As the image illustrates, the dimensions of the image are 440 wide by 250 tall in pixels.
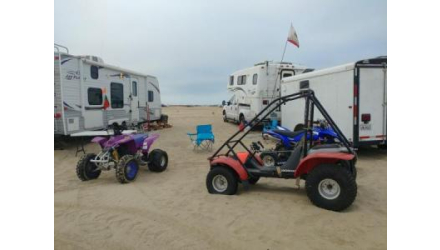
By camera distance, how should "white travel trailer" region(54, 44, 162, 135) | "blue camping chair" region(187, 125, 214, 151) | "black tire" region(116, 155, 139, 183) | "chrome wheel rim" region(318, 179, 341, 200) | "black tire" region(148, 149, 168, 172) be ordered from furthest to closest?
1. "blue camping chair" region(187, 125, 214, 151)
2. "white travel trailer" region(54, 44, 162, 135)
3. "black tire" region(148, 149, 168, 172)
4. "black tire" region(116, 155, 139, 183)
5. "chrome wheel rim" region(318, 179, 341, 200)

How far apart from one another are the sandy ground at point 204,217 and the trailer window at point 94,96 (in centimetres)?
463

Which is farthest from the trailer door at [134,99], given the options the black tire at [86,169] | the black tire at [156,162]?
the black tire at [86,169]

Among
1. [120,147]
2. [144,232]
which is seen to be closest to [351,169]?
[144,232]

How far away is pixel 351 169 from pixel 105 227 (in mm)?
3628

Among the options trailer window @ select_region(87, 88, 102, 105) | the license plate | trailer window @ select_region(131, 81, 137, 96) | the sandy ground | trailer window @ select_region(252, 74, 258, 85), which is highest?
trailer window @ select_region(252, 74, 258, 85)

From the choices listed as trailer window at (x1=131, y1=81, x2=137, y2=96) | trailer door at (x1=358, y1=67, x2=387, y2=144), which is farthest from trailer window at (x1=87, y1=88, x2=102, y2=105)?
trailer door at (x1=358, y1=67, x2=387, y2=144)

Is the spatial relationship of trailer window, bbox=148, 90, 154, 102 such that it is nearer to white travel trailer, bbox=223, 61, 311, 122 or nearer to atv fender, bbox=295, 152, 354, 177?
white travel trailer, bbox=223, 61, 311, 122

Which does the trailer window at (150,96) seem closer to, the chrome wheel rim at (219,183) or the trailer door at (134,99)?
the trailer door at (134,99)

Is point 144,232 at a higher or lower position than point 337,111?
lower

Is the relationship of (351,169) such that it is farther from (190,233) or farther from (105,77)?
(105,77)

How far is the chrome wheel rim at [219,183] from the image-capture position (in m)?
4.99

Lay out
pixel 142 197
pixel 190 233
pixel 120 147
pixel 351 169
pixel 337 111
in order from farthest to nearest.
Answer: pixel 337 111
pixel 120 147
pixel 142 197
pixel 351 169
pixel 190 233

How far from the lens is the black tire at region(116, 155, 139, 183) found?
5.68 m

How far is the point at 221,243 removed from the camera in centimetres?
328
